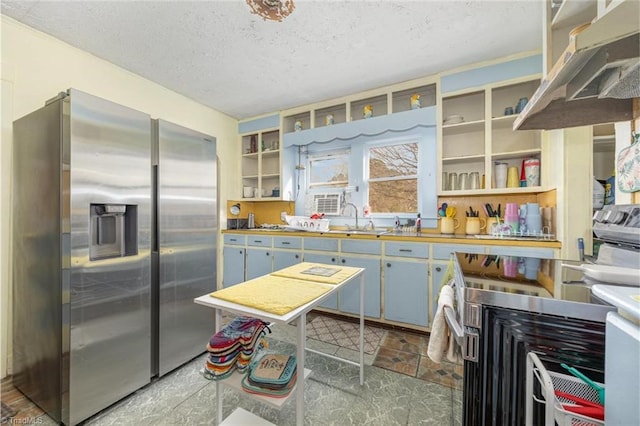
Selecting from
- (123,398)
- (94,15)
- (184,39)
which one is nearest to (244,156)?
(184,39)

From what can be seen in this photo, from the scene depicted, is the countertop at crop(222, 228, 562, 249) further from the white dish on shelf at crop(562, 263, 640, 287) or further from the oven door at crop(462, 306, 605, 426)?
the oven door at crop(462, 306, 605, 426)

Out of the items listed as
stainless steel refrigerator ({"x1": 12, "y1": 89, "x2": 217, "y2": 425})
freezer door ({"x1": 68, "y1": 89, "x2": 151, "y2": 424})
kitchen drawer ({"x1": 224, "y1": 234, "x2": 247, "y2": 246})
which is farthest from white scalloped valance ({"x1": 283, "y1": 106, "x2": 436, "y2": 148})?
freezer door ({"x1": 68, "y1": 89, "x2": 151, "y2": 424})

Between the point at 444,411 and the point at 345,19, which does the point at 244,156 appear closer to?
the point at 345,19

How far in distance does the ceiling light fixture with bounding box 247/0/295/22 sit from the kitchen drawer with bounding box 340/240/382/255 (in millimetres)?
2043

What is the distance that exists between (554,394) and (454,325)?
33 cm

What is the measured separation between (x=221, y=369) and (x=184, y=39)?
98.5 inches

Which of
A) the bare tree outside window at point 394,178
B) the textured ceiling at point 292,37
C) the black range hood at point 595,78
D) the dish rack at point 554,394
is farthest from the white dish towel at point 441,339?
the bare tree outside window at point 394,178

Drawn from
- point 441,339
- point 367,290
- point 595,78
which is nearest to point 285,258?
point 367,290

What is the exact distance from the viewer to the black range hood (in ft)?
2.58

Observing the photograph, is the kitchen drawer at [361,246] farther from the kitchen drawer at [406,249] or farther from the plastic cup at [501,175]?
the plastic cup at [501,175]

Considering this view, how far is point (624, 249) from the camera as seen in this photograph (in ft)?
3.62

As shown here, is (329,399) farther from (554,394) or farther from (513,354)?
(554,394)

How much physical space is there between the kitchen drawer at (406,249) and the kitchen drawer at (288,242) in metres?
1.02

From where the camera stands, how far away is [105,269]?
5.18ft
